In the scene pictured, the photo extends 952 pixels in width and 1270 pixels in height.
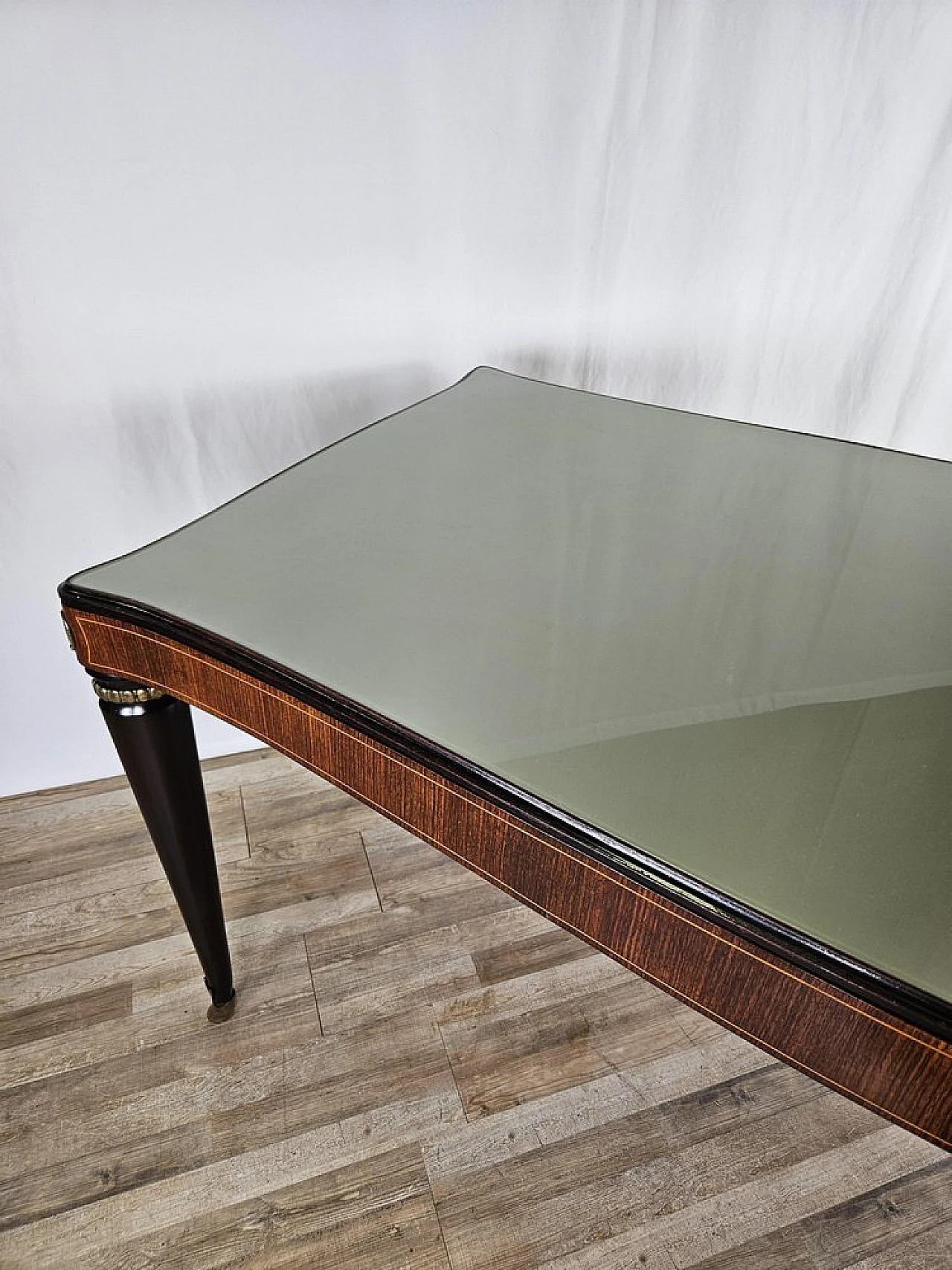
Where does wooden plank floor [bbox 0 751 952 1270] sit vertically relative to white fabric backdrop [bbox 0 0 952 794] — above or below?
below

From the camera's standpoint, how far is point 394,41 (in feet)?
2.19

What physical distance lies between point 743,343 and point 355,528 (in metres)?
0.56

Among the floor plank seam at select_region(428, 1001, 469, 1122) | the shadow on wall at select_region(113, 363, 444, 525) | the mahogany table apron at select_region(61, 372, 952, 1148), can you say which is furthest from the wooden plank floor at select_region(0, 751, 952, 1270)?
the shadow on wall at select_region(113, 363, 444, 525)

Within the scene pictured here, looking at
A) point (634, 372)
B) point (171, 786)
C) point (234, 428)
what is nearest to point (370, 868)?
point (171, 786)

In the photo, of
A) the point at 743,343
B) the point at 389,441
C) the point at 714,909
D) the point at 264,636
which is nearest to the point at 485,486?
the point at 389,441

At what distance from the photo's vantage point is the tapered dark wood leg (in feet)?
1.79

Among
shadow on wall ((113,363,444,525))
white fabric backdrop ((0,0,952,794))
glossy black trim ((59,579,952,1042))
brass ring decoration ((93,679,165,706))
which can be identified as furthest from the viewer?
shadow on wall ((113,363,444,525))

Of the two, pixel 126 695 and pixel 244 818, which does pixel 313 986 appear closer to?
pixel 244 818

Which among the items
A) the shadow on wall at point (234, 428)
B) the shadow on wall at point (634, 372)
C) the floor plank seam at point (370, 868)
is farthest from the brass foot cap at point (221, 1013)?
the shadow on wall at point (634, 372)

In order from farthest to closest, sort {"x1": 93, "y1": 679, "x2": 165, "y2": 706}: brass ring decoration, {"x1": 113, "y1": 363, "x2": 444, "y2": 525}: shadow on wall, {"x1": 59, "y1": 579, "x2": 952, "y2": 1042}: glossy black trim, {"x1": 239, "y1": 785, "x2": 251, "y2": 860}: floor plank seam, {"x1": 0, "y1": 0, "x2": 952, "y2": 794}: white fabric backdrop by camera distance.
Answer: {"x1": 239, "y1": 785, "x2": 251, "y2": 860}: floor plank seam
{"x1": 113, "y1": 363, "x2": 444, "y2": 525}: shadow on wall
{"x1": 0, "y1": 0, "x2": 952, "y2": 794}: white fabric backdrop
{"x1": 93, "y1": 679, "x2": 165, "y2": 706}: brass ring decoration
{"x1": 59, "y1": 579, "x2": 952, "y2": 1042}: glossy black trim

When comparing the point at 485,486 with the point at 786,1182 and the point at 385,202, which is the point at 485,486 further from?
the point at 786,1182

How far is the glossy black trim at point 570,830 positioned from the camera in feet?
1.08

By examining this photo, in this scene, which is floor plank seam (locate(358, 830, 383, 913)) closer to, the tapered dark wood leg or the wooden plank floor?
the wooden plank floor

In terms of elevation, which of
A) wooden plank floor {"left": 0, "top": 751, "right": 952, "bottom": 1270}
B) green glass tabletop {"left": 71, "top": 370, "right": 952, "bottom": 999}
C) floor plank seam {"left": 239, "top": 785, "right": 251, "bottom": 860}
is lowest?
wooden plank floor {"left": 0, "top": 751, "right": 952, "bottom": 1270}
